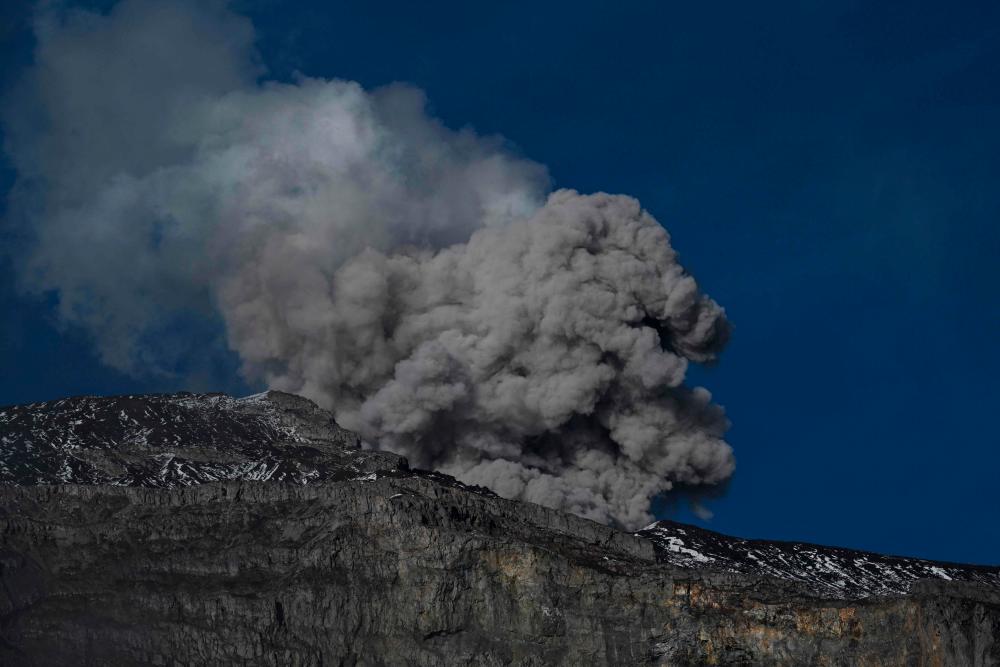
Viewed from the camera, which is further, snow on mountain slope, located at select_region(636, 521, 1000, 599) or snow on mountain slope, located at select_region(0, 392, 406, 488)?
snow on mountain slope, located at select_region(0, 392, 406, 488)

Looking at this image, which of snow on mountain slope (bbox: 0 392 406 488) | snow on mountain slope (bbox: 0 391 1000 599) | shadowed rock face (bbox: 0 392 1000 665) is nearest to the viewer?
shadowed rock face (bbox: 0 392 1000 665)

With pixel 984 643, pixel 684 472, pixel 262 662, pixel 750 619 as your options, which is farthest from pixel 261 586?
pixel 684 472

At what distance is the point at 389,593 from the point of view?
89625mm

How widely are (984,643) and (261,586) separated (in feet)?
74.8

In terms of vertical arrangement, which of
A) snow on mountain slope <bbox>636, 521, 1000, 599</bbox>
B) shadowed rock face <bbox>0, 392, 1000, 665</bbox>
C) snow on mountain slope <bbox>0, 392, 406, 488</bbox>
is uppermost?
snow on mountain slope <bbox>0, 392, 406, 488</bbox>

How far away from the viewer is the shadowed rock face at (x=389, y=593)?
285ft

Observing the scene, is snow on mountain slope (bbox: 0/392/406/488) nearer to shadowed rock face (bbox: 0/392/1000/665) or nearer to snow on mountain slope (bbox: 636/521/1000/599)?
shadowed rock face (bbox: 0/392/1000/665)

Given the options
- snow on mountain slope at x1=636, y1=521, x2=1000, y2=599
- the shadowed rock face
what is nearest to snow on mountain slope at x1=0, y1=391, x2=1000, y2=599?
snow on mountain slope at x1=636, y1=521, x2=1000, y2=599

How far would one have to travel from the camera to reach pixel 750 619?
87.4 meters

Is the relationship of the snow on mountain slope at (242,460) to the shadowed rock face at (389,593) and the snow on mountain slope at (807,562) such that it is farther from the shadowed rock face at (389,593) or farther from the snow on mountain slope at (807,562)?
the shadowed rock face at (389,593)

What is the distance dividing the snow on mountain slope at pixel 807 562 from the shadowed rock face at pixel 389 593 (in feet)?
11.5

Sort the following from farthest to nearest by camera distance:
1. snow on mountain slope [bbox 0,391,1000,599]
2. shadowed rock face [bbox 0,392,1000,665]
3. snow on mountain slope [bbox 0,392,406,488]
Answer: snow on mountain slope [bbox 0,392,406,488], snow on mountain slope [bbox 0,391,1000,599], shadowed rock face [bbox 0,392,1000,665]

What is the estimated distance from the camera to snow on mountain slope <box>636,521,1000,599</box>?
102m

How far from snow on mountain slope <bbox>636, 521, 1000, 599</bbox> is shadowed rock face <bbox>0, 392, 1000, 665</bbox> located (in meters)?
3.52
